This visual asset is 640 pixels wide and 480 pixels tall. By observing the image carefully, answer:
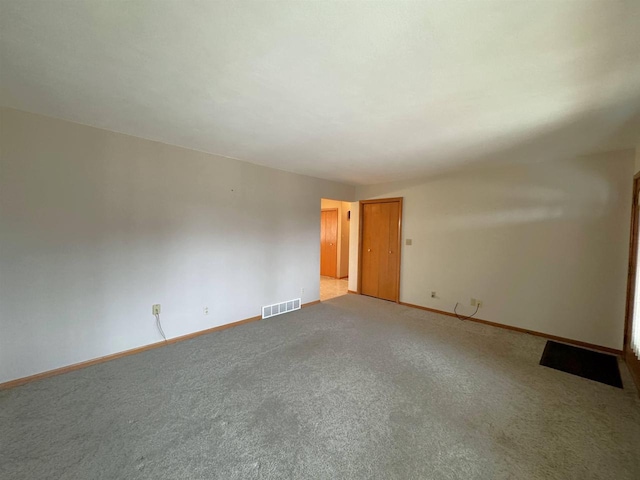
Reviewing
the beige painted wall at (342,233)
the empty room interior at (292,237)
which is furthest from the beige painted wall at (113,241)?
the beige painted wall at (342,233)

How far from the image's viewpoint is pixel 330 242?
7246 millimetres

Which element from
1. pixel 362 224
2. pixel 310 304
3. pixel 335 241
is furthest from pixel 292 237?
pixel 335 241

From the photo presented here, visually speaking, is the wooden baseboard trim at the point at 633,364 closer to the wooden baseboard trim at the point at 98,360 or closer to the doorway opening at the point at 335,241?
→ the wooden baseboard trim at the point at 98,360

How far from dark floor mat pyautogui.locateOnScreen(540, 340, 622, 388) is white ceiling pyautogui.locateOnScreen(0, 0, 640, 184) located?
238 centimetres

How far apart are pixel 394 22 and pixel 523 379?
309 centimetres

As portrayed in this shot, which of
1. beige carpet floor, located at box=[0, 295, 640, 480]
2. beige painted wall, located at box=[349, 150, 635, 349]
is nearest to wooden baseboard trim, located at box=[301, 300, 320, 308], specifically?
beige carpet floor, located at box=[0, 295, 640, 480]

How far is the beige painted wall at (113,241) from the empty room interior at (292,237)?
21mm

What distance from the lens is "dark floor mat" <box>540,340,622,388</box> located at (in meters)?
2.37

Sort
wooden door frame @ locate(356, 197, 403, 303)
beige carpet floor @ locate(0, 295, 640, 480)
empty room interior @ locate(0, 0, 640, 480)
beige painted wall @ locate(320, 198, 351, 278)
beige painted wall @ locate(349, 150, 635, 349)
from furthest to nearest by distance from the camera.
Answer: beige painted wall @ locate(320, 198, 351, 278) < wooden door frame @ locate(356, 197, 403, 303) < beige painted wall @ locate(349, 150, 635, 349) < beige carpet floor @ locate(0, 295, 640, 480) < empty room interior @ locate(0, 0, 640, 480)

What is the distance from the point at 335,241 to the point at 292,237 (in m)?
2.98

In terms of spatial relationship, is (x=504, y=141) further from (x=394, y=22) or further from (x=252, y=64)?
(x=252, y=64)

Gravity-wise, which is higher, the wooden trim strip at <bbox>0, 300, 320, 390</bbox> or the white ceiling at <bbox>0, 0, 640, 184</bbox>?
the white ceiling at <bbox>0, 0, 640, 184</bbox>

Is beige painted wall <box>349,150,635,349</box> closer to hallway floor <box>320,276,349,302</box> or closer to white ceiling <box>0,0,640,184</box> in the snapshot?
white ceiling <box>0,0,640,184</box>

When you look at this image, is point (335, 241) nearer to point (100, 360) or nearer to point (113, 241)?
point (113, 241)
